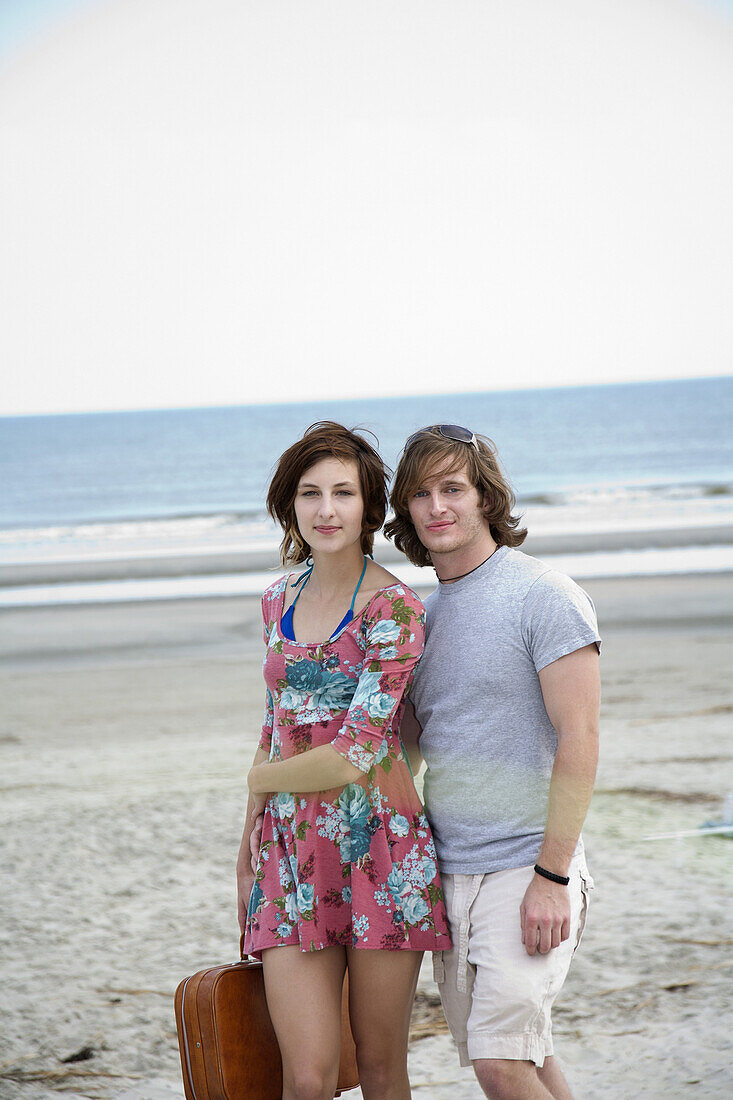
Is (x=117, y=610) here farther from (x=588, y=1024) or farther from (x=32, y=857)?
(x=588, y=1024)

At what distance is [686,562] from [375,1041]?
391 inches

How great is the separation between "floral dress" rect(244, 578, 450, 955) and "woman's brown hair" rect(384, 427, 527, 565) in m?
0.21

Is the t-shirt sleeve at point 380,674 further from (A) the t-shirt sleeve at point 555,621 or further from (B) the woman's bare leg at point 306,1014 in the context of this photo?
(B) the woman's bare leg at point 306,1014

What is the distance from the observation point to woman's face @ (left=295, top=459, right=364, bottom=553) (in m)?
1.92

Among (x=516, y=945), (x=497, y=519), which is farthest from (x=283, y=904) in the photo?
(x=497, y=519)

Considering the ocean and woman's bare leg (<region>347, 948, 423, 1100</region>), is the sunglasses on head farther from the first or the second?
woman's bare leg (<region>347, 948, 423, 1100</region>)

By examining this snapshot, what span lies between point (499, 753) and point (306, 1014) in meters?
0.56

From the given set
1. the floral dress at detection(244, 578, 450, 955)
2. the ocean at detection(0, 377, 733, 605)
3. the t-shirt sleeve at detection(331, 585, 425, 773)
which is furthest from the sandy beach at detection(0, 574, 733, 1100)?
the ocean at detection(0, 377, 733, 605)

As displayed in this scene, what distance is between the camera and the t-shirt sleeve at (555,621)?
1770 millimetres

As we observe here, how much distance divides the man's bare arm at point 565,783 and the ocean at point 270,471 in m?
1.25

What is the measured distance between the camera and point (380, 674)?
1.78 metres

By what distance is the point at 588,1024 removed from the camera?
2730 mm

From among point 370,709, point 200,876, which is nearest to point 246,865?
point 370,709

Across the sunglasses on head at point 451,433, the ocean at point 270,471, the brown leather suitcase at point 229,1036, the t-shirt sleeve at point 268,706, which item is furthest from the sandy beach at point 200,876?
the ocean at point 270,471
